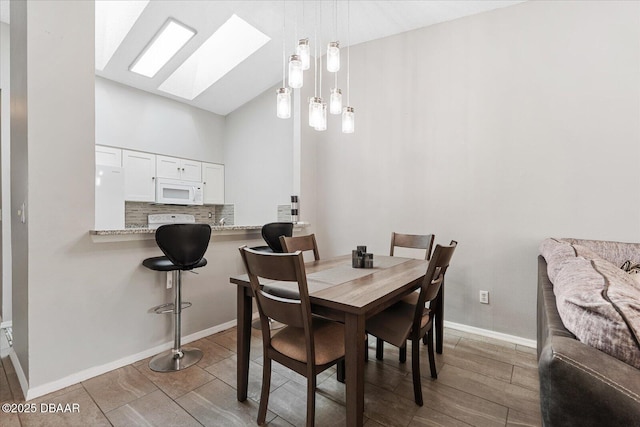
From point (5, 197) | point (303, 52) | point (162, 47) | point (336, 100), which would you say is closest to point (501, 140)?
point (336, 100)

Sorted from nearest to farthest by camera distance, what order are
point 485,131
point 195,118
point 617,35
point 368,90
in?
point 617,35
point 485,131
point 368,90
point 195,118

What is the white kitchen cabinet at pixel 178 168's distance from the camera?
438 centimetres

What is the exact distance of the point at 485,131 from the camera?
2.69 metres

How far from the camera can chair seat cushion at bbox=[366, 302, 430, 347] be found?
5.32ft

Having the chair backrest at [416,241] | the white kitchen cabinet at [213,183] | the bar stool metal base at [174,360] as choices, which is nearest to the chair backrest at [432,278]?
the chair backrest at [416,241]

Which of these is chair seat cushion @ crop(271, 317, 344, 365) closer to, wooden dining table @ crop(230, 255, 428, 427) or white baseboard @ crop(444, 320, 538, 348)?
wooden dining table @ crop(230, 255, 428, 427)

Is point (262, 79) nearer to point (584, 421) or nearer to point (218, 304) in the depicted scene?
point (218, 304)

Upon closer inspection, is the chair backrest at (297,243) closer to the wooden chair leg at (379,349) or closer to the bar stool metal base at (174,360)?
the wooden chair leg at (379,349)

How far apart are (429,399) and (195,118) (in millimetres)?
4765

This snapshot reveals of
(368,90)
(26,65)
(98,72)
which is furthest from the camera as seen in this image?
(98,72)

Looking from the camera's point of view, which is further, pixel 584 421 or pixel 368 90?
pixel 368 90

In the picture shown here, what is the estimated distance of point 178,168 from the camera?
4.55m

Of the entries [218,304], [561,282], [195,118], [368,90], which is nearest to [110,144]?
[195,118]

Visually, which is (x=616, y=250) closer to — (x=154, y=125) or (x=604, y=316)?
(x=604, y=316)
